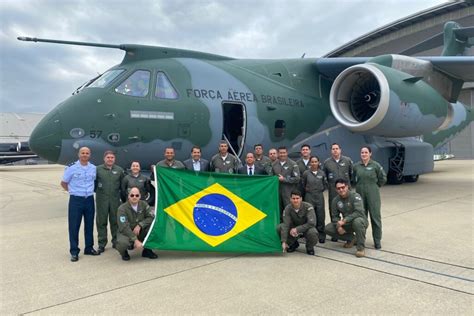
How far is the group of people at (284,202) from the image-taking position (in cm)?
512

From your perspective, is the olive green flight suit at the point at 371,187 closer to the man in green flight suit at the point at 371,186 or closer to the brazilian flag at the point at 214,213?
the man in green flight suit at the point at 371,186

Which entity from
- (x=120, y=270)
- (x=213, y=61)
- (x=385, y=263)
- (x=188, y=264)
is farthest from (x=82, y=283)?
(x=213, y=61)

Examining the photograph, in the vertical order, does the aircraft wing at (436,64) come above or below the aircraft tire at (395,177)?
above

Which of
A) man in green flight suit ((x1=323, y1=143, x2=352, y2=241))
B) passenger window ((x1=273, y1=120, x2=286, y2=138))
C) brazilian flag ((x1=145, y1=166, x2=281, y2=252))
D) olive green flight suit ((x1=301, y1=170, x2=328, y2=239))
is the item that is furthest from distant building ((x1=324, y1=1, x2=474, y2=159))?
brazilian flag ((x1=145, y1=166, x2=281, y2=252))

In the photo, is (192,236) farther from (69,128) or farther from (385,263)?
(69,128)

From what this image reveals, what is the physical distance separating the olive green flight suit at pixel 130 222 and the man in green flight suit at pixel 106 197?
45 centimetres

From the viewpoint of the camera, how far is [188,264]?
4.79m

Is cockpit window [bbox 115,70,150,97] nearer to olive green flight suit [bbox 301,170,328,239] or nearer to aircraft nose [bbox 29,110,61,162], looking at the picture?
aircraft nose [bbox 29,110,61,162]

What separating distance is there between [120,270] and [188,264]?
80 centimetres

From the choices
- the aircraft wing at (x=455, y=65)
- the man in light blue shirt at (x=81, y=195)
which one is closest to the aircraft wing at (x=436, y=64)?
the aircraft wing at (x=455, y=65)

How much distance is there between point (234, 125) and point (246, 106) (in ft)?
2.39

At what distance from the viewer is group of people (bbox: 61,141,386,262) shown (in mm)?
5121

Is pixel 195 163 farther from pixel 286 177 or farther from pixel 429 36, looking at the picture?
pixel 429 36

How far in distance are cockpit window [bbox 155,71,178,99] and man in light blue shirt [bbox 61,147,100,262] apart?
117 inches
